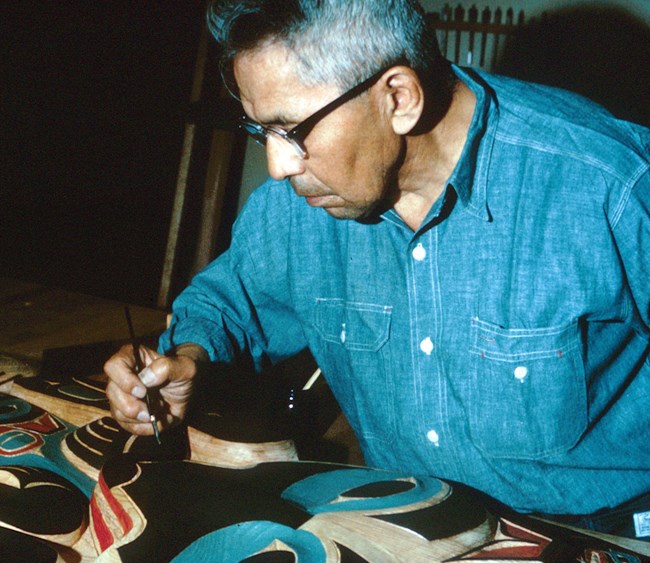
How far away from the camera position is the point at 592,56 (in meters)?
3.27

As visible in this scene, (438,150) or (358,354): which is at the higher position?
(438,150)

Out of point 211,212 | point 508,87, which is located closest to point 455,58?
point 211,212

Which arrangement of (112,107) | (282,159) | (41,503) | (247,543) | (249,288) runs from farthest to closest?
(112,107) → (249,288) → (282,159) → (41,503) → (247,543)

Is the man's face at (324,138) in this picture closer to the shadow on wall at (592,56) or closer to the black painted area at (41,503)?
the black painted area at (41,503)

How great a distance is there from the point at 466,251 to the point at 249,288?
2.04ft

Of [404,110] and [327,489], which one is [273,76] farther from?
[327,489]

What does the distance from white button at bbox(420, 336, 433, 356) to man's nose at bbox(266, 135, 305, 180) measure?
0.44 m

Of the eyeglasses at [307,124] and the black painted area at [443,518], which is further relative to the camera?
the eyeglasses at [307,124]

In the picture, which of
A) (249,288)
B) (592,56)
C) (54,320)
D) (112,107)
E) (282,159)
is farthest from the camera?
(112,107)

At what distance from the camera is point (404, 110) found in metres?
1.20

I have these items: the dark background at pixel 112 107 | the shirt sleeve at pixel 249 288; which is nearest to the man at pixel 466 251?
the shirt sleeve at pixel 249 288

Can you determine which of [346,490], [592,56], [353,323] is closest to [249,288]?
[353,323]

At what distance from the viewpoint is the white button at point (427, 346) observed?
134cm

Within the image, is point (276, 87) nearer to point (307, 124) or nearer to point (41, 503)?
point (307, 124)
